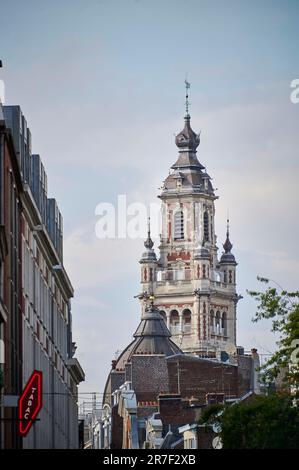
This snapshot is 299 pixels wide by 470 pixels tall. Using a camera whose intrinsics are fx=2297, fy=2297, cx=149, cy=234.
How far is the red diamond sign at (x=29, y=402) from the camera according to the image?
61094 mm

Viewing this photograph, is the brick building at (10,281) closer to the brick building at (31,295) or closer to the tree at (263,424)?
the brick building at (31,295)

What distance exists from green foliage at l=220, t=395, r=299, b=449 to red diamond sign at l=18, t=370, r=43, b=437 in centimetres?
946

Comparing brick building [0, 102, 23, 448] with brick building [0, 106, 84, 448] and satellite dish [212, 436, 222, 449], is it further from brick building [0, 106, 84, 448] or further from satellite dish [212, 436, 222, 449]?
satellite dish [212, 436, 222, 449]

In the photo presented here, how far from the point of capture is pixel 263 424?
2817 inches

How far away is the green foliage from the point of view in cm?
7025

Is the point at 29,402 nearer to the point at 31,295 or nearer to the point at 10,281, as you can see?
the point at 10,281

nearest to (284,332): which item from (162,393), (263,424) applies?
(263,424)

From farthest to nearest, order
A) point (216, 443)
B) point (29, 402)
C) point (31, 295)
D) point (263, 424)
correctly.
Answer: point (216, 443) → point (31, 295) → point (263, 424) → point (29, 402)

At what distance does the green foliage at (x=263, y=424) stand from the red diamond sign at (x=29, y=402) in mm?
9456

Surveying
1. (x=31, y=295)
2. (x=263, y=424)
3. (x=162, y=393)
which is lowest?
(x=263, y=424)

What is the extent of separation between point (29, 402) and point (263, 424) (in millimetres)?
11859

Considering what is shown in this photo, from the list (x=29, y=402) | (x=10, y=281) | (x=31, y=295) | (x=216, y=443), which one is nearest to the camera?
(x=29, y=402)

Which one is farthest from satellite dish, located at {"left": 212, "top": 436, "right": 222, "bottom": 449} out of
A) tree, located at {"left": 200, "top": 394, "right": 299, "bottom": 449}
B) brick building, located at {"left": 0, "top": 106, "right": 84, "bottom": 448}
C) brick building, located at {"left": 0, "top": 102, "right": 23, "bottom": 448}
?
brick building, located at {"left": 0, "top": 102, "right": 23, "bottom": 448}

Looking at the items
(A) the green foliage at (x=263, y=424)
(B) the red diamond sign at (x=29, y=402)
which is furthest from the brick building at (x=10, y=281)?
(A) the green foliage at (x=263, y=424)
